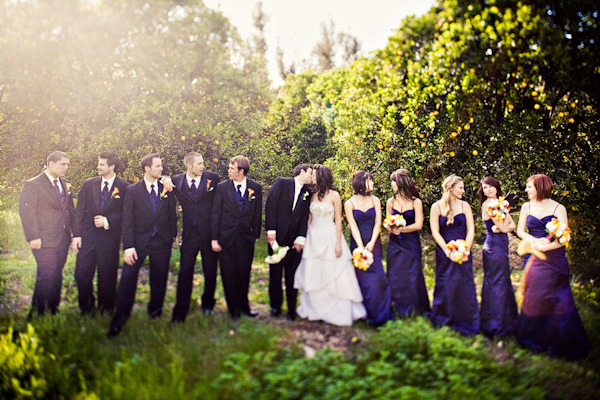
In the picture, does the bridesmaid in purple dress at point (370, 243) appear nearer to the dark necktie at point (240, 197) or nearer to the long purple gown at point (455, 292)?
the long purple gown at point (455, 292)

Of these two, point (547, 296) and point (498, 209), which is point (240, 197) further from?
point (547, 296)

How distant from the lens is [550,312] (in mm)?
5250

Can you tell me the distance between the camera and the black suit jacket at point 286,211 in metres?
5.79

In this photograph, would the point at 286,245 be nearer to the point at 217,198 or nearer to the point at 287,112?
the point at 217,198

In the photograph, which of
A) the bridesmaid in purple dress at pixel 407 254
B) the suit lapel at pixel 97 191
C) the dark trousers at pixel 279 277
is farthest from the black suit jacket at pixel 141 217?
the bridesmaid in purple dress at pixel 407 254

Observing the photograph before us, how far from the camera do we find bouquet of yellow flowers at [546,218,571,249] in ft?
17.0

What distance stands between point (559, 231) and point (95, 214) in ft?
21.0

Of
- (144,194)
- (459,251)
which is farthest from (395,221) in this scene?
(144,194)

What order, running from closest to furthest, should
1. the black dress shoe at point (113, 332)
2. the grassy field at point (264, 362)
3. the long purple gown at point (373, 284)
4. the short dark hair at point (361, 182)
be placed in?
the grassy field at point (264, 362) < the black dress shoe at point (113, 332) < the long purple gown at point (373, 284) < the short dark hair at point (361, 182)

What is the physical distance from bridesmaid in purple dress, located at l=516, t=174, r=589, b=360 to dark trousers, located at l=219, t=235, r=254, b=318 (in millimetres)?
3901

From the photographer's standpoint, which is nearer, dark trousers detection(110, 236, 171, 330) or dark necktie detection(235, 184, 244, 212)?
dark trousers detection(110, 236, 171, 330)

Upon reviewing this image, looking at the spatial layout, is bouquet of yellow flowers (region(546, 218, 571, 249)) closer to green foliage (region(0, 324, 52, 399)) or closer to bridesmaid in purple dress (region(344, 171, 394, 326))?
bridesmaid in purple dress (region(344, 171, 394, 326))

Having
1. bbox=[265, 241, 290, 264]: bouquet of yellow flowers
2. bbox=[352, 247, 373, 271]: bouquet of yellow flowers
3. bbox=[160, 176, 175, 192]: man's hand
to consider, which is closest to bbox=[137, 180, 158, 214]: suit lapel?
bbox=[160, 176, 175, 192]: man's hand

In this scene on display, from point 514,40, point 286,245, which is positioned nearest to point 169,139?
point 286,245
